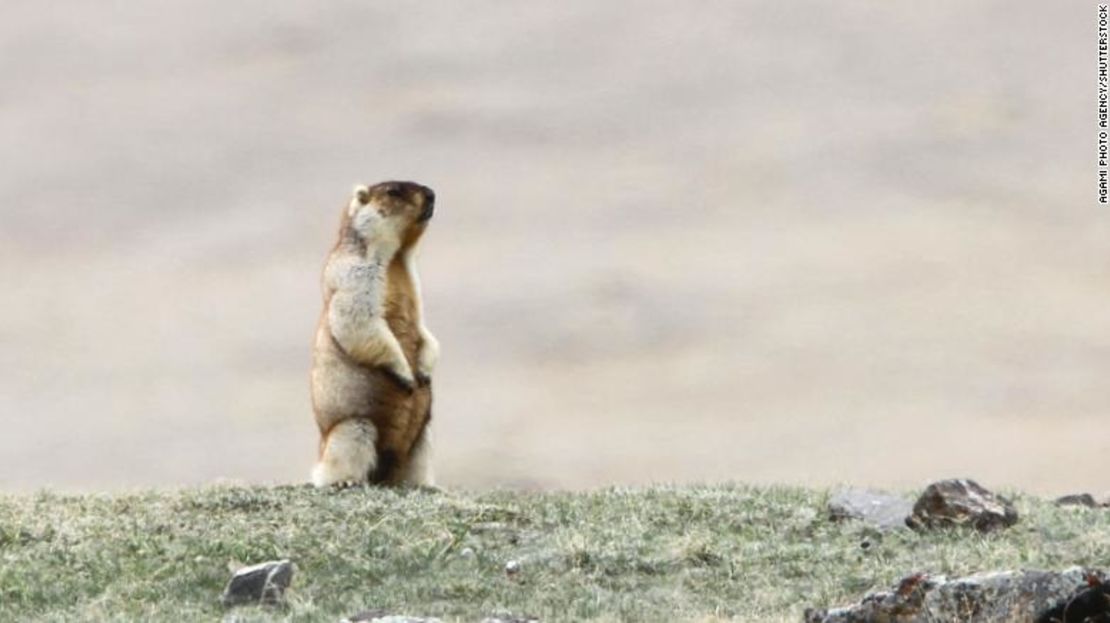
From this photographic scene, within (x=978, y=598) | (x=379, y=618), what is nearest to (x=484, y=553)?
(x=379, y=618)

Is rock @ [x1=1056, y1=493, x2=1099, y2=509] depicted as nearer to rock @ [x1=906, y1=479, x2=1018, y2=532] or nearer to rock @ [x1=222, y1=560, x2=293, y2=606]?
rock @ [x1=906, y1=479, x2=1018, y2=532]

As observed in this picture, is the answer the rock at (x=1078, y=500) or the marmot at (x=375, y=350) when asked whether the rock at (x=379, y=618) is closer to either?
the marmot at (x=375, y=350)

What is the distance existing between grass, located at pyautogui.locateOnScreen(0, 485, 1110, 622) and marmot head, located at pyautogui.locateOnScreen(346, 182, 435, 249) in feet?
8.32

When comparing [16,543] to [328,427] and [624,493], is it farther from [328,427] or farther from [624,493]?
[624,493]

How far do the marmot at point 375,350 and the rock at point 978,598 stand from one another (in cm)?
771

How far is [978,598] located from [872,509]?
5245mm

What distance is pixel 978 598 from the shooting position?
1266cm

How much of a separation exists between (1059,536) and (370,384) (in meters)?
6.50

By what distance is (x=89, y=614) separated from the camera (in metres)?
15.4

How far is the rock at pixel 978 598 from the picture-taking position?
41.3ft

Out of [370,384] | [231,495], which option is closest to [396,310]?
[370,384]

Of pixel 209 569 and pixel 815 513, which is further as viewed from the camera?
pixel 815 513

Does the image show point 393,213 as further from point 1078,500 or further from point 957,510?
point 1078,500

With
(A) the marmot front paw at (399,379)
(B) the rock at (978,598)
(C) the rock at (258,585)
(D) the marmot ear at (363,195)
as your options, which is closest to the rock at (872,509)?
(A) the marmot front paw at (399,379)
